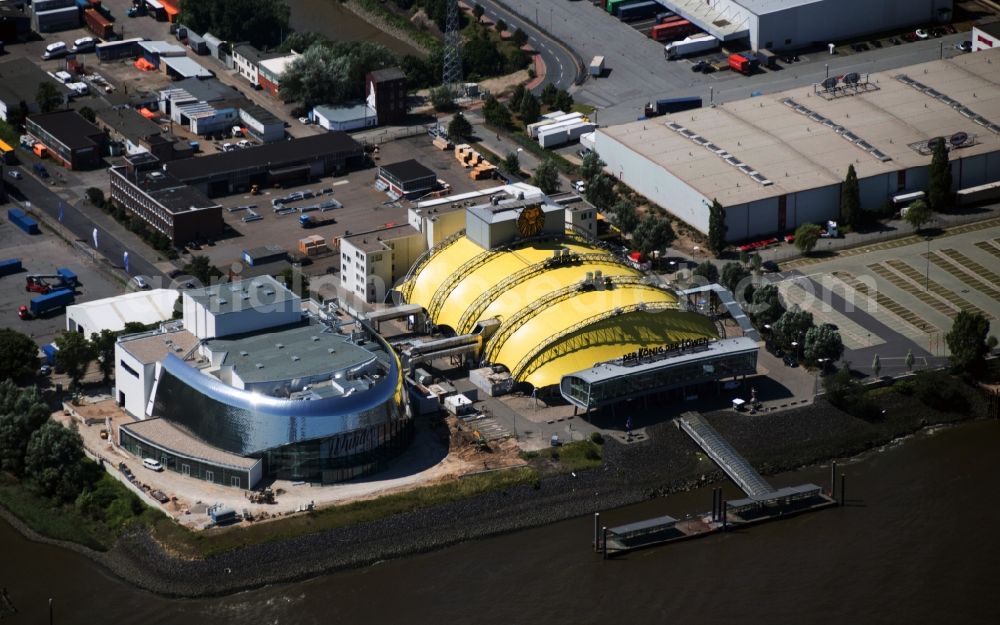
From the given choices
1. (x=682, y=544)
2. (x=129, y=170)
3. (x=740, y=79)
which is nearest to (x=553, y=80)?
(x=740, y=79)

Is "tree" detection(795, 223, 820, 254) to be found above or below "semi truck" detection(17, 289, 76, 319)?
above

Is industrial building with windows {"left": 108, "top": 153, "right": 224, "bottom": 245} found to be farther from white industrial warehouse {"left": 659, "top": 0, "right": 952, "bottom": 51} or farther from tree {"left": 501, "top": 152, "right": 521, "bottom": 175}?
white industrial warehouse {"left": 659, "top": 0, "right": 952, "bottom": 51}

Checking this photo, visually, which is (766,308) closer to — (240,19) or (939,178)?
(939,178)

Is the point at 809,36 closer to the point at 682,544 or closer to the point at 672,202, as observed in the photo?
the point at 672,202

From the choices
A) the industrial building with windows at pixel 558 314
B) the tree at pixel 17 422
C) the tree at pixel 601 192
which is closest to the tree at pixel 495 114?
the tree at pixel 601 192

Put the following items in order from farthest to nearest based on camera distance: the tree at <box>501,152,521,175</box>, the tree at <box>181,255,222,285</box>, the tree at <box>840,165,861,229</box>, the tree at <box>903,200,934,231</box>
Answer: the tree at <box>501,152,521,175</box> < the tree at <box>840,165,861,229</box> < the tree at <box>903,200,934,231</box> < the tree at <box>181,255,222,285</box>

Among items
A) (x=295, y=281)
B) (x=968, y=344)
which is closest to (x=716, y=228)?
(x=968, y=344)

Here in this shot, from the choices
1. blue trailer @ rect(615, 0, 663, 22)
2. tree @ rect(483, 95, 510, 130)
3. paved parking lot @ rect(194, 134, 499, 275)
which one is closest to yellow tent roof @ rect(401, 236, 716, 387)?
paved parking lot @ rect(194, 134, 499, 275)

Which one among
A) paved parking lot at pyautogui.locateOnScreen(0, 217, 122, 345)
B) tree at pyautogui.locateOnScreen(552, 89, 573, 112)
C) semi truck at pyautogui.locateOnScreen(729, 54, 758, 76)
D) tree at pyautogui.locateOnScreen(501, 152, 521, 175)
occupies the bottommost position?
paved parking lot at pyautogui.locateOnScreen(0, 217, 122, 345)
